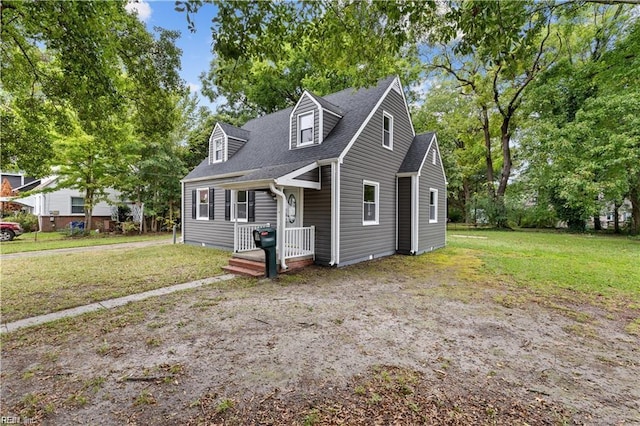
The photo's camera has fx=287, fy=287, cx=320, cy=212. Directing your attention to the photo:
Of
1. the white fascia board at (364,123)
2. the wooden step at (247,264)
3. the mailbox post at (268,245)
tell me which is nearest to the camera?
the mailbox post at (268,245)

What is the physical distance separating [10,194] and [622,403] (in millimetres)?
32693

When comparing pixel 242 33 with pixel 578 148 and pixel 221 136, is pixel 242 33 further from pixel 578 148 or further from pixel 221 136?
pixel 578 148

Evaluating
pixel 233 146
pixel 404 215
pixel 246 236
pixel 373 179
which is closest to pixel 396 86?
pixel 373 179

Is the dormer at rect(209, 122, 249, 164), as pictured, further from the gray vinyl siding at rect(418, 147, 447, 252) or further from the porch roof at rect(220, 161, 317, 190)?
the gray vinyl siding at rect(418, 147, 447, 252)

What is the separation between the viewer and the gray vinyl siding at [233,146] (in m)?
13.1

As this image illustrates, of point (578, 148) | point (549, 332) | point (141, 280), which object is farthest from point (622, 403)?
point (578, 148)

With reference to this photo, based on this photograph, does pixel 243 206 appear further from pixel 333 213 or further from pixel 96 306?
pixel 96 306

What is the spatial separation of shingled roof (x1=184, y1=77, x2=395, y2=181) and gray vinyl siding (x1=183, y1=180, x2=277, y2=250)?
0.78m

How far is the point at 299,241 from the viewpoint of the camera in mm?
8633

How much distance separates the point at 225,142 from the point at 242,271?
24.5 ft

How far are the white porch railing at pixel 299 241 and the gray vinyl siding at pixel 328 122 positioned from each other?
3.34 metres

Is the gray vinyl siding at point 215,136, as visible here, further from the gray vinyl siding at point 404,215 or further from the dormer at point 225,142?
the gray vinyl siding at point 404,215

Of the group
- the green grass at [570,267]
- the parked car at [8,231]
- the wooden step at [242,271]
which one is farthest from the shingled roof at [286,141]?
the parked car at [8,231]

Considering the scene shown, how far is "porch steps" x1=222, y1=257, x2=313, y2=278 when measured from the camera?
7.62 meters
